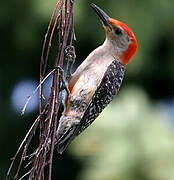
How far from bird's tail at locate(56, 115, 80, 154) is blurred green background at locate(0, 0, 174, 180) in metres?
1.04

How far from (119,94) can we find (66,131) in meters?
4.04

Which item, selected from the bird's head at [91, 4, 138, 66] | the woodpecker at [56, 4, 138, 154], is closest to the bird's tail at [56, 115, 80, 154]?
the woodpecker at [56, 4, 138, 154]

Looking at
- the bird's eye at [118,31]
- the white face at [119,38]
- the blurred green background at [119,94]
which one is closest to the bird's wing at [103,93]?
the white face at [119,38]

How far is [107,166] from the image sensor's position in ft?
27.2

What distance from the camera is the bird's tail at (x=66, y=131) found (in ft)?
19.7

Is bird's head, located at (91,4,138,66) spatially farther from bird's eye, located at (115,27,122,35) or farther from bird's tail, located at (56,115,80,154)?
bird's tail, located at (56,115,80,154)

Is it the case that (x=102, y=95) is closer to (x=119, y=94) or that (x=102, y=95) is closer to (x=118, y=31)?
(x=118, y=31)

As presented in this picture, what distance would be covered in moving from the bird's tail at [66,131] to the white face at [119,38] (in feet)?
3.21

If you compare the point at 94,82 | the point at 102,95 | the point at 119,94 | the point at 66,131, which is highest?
the point at 94,82

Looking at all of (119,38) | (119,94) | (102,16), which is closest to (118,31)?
(119,38)

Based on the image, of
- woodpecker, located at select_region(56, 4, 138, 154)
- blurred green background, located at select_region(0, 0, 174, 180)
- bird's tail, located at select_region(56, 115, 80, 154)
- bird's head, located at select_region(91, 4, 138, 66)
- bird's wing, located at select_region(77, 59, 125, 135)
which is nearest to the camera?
bird's tail, located at select_region(56, 115, 80, 154)

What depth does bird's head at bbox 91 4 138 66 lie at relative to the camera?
649 cm

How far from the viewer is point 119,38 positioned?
262 inches

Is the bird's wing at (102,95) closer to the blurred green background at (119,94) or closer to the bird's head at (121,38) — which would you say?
the bird's head at (121,38)
